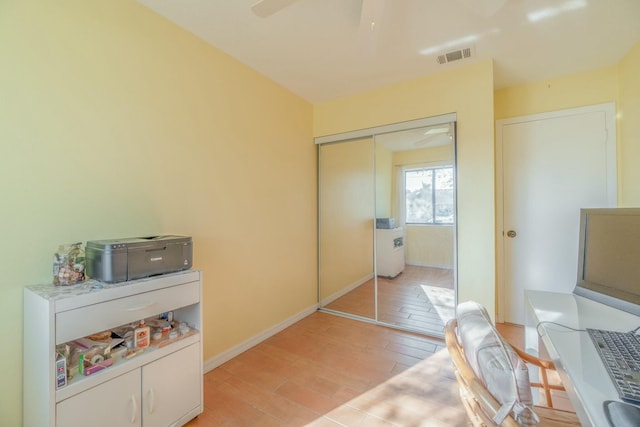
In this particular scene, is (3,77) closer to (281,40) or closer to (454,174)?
(281,40)

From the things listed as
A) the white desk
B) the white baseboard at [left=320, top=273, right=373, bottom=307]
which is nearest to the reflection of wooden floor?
the white baseboard at [left=320, top=273, right=373, bottom=307]

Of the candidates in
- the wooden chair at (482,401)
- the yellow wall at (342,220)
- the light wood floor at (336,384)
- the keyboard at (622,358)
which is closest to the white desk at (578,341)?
the keyboard at (622,358)

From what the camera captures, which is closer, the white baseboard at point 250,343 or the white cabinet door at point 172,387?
the white cabinet door at point 172,387

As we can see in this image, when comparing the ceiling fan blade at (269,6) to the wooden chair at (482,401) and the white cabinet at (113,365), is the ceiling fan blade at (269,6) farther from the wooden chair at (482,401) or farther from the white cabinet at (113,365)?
the wooden chair at (482,401)

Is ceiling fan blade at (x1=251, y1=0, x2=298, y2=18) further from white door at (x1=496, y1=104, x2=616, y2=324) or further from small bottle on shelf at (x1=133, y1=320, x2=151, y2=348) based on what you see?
white door at (x1=496, y1=104, x2=616, y2=324)

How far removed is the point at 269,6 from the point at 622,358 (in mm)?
2178

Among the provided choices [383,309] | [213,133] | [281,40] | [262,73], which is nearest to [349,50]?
[281,40]

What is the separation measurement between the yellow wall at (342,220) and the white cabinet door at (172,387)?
206 centimetres

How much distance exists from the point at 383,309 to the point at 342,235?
104 centimetres

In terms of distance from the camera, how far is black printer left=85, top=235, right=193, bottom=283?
1323 millimetres

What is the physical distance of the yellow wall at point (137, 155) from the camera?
4.24ft

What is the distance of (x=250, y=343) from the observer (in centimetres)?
251

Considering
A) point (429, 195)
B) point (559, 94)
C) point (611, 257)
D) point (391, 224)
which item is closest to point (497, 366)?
point (611, 257)

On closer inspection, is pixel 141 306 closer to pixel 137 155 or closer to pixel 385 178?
pixel 137 155
